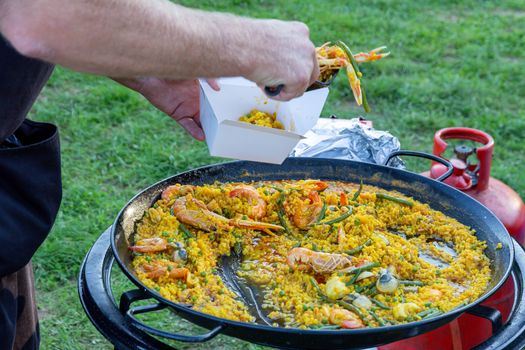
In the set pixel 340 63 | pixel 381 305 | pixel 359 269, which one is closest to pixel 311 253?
pixel 359 269

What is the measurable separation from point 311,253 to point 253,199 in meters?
0.40

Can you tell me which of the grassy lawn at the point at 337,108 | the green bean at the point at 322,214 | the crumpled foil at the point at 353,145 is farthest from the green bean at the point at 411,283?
the grassy lawn at the point at 337,108

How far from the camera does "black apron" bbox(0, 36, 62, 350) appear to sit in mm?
2094

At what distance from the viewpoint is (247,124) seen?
2.19 metres

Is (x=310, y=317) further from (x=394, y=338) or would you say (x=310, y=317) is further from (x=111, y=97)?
(x=111, y=97)

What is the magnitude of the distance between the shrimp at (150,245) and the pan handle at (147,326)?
0.57 ft

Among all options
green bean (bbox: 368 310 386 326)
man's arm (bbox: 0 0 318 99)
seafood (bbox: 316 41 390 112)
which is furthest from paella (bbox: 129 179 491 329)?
man's arm (bbox: 0 0 318 99)

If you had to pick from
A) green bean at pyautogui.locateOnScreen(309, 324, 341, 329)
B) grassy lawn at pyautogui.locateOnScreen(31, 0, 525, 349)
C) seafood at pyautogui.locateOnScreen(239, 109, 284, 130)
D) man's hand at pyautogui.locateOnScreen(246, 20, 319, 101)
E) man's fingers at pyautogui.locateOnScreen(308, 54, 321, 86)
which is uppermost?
man's hand at pyautogui.locateOnScreen(246, 20, 319, 101)

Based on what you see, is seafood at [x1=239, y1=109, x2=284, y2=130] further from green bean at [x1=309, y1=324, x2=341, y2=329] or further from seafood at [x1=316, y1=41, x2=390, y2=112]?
green bean at [x1=309, y1=324, x2=341, y2=329]

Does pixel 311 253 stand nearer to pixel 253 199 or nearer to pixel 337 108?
pixel 253 199

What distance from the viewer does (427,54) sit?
22.4ft

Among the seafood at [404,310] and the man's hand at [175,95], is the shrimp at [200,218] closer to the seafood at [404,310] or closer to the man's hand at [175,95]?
the man's hand at [175,95]

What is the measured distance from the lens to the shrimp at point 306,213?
96.2 inches

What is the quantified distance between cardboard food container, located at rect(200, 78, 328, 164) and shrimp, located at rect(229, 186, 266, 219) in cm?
19
